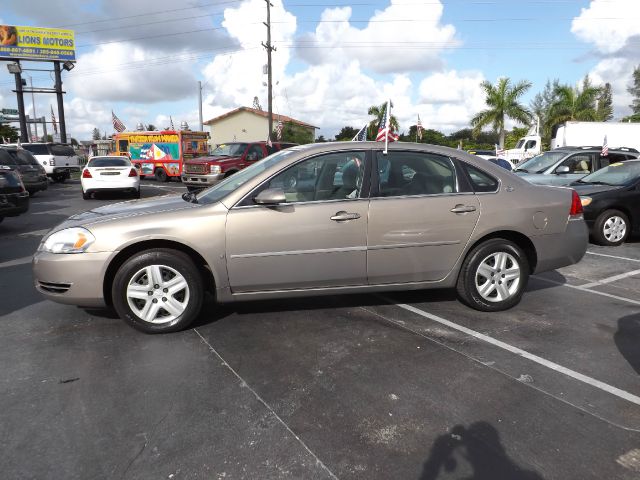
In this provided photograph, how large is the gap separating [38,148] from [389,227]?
74.2 feet

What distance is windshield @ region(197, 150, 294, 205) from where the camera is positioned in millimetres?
4132

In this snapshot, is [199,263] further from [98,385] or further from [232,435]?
[232,435]

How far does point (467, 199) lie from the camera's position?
171 inches

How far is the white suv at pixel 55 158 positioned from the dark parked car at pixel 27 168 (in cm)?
681

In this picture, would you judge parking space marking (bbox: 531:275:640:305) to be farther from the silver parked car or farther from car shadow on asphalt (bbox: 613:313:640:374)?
the silver parked car

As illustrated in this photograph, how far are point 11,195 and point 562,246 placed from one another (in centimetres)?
885

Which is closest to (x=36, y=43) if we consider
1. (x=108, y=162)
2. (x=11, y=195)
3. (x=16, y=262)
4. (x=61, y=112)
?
(x=61, y=112)

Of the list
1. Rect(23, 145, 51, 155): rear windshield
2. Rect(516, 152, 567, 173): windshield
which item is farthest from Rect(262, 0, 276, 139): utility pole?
Rect(516, 152, 567, 173): windshield

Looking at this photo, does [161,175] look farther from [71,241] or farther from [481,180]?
[481,180]

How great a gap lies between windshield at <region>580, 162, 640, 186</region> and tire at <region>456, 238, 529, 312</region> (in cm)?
496

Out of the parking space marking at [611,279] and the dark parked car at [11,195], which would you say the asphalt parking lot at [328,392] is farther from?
the dark parked car at [11,195]

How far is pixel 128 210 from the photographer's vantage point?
13.6 feet

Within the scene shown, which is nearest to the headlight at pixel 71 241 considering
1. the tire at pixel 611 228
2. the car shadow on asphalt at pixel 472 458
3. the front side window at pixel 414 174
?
the front side window at pixel 414 174

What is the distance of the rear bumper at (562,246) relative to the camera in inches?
→ 180
